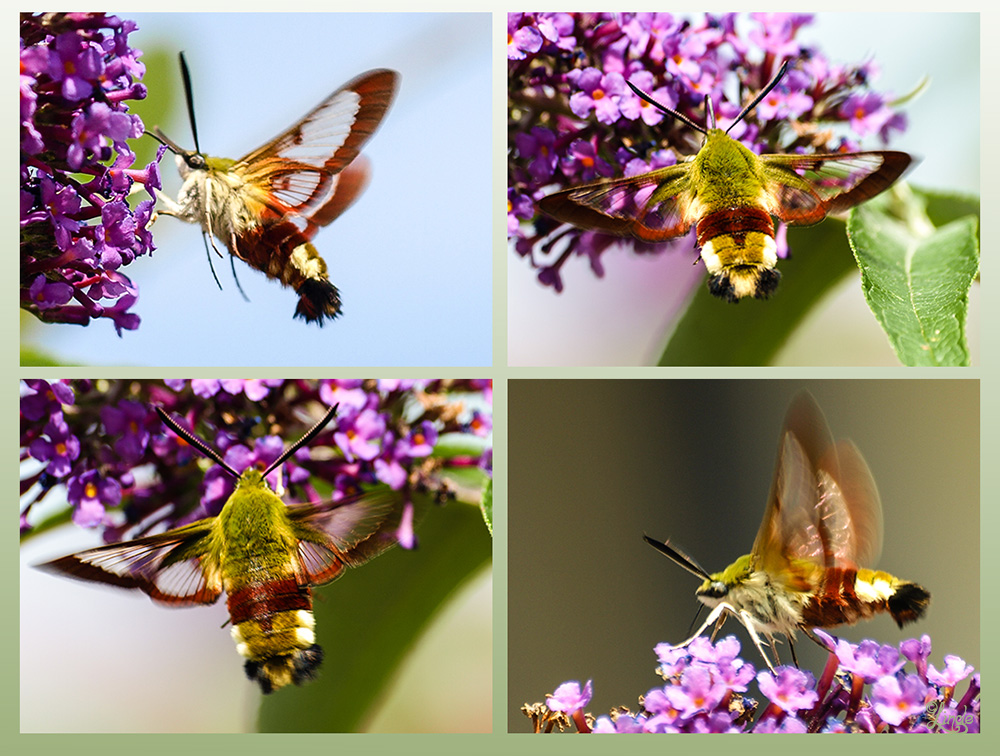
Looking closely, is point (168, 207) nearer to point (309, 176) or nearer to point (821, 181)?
point (309, 176)

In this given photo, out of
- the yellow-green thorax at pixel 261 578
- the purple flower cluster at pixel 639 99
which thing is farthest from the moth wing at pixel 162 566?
the purple flower cluster at pixel 639 99

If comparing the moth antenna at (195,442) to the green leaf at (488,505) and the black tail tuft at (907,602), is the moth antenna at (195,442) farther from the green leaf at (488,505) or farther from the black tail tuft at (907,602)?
the black tail tuft at (907,602)

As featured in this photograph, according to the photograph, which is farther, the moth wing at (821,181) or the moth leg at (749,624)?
the moth leg at (749,624)

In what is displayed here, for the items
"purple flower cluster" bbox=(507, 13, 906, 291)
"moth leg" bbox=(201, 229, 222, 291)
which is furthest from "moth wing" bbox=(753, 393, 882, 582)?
"moth leg" bbox=(201, 229, 222, 291)

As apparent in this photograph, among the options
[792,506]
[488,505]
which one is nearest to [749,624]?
[792,506]

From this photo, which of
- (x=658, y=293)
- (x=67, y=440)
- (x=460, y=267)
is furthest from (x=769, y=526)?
(x=67, y=440)
